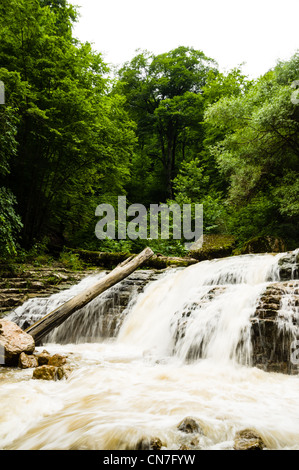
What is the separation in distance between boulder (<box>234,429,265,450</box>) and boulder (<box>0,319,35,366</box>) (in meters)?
3.15

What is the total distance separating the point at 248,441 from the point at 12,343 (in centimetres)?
345

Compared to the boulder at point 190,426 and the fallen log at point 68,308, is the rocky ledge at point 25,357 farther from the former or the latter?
the boulder at point 190,426

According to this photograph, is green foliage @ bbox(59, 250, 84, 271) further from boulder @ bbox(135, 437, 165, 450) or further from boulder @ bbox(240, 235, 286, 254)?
boulder @ bbox(135, 437, 165, 450)

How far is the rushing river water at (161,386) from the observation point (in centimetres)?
195

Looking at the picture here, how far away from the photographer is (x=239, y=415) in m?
2.26

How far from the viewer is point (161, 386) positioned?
3.04 meters

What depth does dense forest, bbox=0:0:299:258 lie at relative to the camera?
9008mm

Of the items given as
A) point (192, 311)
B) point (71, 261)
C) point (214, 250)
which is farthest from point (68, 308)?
point (214, 250)

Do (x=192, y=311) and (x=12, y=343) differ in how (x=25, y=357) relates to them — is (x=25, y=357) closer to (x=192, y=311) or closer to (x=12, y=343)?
(x=12, y=343)

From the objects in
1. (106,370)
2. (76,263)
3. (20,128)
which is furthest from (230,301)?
(20,128)

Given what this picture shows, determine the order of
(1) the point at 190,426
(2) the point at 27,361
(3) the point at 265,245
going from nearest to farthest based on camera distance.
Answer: (1) the point at 190,426, (2) the point at 27,361, (3) the point at 265,245
